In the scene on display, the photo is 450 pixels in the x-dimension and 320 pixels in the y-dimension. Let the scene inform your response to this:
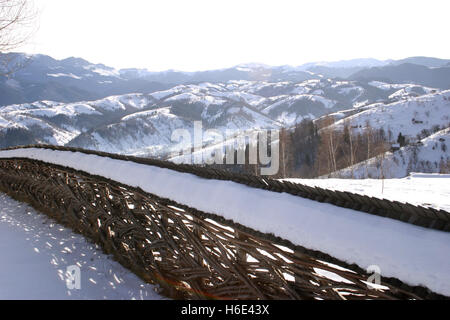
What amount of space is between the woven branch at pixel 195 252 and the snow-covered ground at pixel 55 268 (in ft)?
0.52

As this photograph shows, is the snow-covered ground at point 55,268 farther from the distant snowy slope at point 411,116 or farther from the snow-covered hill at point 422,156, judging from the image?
the distant snowy slope at point 411,116

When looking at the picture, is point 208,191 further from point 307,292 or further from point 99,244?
point 99,244

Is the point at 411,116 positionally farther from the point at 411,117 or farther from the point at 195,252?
the point at 195,252

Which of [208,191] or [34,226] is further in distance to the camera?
[34,226]

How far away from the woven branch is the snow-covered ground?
16 cm

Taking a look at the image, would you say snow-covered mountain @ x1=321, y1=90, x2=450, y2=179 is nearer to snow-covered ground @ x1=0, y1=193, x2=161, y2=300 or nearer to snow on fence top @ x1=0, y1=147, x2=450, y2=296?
snow-covered ground @ x1=0, y1=193, x2=161, y2=300

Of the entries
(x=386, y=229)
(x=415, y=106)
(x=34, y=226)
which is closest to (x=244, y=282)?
(x=386, y=229)

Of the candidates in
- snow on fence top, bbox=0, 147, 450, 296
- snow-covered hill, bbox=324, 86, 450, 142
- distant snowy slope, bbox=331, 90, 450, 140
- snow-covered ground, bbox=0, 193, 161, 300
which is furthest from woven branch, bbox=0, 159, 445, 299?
distant snowy slope, bbox=331, 90, 450, 140

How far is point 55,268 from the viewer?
3.74 metres

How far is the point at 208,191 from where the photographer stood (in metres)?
2.79

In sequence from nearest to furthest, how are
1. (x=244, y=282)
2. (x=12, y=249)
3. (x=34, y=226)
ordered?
(x=244, y=282)
(x=12, y=249)
(x=34, y=226)

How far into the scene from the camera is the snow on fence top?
1553mm

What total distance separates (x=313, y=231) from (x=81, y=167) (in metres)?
3.86

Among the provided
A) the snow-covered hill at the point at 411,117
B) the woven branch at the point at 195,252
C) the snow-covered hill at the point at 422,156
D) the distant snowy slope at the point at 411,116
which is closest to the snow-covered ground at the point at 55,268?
the woven branch at the point at 195,252
